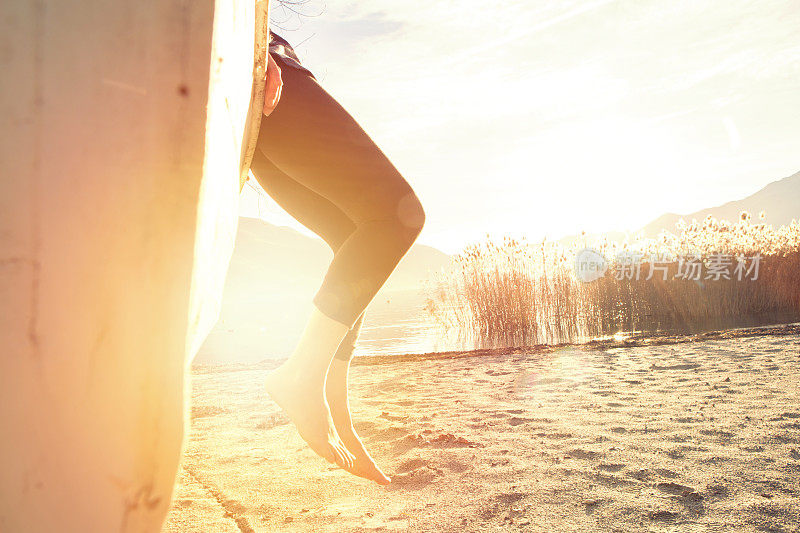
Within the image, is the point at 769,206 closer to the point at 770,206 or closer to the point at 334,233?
the point at 770,206

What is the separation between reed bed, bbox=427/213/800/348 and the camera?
863 centimetres

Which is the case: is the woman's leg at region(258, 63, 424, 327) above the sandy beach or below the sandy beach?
above

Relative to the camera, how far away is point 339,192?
1188 mm

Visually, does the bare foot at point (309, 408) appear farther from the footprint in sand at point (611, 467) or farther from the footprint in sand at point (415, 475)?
the footprint in sand at point (611, 467)

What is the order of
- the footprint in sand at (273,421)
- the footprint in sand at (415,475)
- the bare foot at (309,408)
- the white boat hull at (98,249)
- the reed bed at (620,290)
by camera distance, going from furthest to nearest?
the reed bed at (620,290), the footprint in sand at (273,421), the footprint in sand at (415,475), the bare foot at (309,408), the white boat hull at (98,249)

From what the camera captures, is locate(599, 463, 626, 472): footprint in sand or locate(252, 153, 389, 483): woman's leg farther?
locate(599, 463, 626, 472): footprint in sand

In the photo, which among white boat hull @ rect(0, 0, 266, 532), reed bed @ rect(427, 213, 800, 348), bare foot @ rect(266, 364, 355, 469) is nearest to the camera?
white boat hull @ rect(0, 0, 266, 532)

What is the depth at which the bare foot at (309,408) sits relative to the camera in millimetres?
1312

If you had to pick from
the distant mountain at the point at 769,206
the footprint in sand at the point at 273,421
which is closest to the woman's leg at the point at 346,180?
the footprint in sand at the point at 273,421

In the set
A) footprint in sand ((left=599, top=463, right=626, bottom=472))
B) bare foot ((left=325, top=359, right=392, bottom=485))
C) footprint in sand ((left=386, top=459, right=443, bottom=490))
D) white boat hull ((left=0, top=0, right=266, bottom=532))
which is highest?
white boat hull ((left=0, top=0, right=266, bottom=532))

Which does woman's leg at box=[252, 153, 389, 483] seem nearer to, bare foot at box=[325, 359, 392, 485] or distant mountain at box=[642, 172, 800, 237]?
bare foot at box=[325, 359, 392, 485]

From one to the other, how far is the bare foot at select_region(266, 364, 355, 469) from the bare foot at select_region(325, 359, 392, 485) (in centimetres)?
20

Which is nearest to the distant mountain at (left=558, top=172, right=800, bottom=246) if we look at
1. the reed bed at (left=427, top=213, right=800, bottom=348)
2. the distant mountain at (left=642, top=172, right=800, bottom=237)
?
the distant mountain at (left=642, top=172, right=800, bottom=237)

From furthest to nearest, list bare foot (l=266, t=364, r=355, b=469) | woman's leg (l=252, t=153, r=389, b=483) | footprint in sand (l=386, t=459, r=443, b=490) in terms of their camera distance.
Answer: footprint in sand (l=386, t=459, r=443, b=490) < woman's leg (l=252, t=153, r=389, b=483) < bare foot (l=266, t=364, r=355, b=469)
